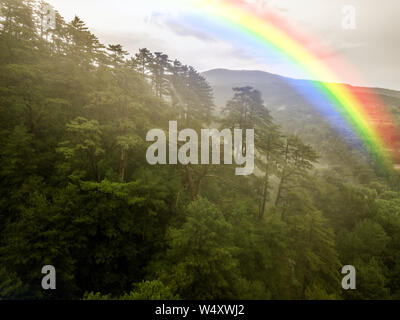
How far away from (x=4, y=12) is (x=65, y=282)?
2987cm

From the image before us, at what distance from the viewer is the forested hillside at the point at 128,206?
10891 mm

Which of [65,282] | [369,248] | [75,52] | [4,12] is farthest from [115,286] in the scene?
[4,12]

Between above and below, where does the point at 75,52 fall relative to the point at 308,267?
above

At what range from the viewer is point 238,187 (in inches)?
801

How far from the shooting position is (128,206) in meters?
13.8

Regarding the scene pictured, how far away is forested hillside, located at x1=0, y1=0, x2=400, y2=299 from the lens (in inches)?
429

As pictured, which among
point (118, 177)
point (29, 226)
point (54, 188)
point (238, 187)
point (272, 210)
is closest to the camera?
point (29, 226)

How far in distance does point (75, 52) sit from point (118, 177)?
16648 millimetres

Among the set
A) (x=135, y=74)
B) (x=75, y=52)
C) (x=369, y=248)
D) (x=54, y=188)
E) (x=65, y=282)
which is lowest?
(x=369, y=248)

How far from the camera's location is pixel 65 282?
11.2 metres
